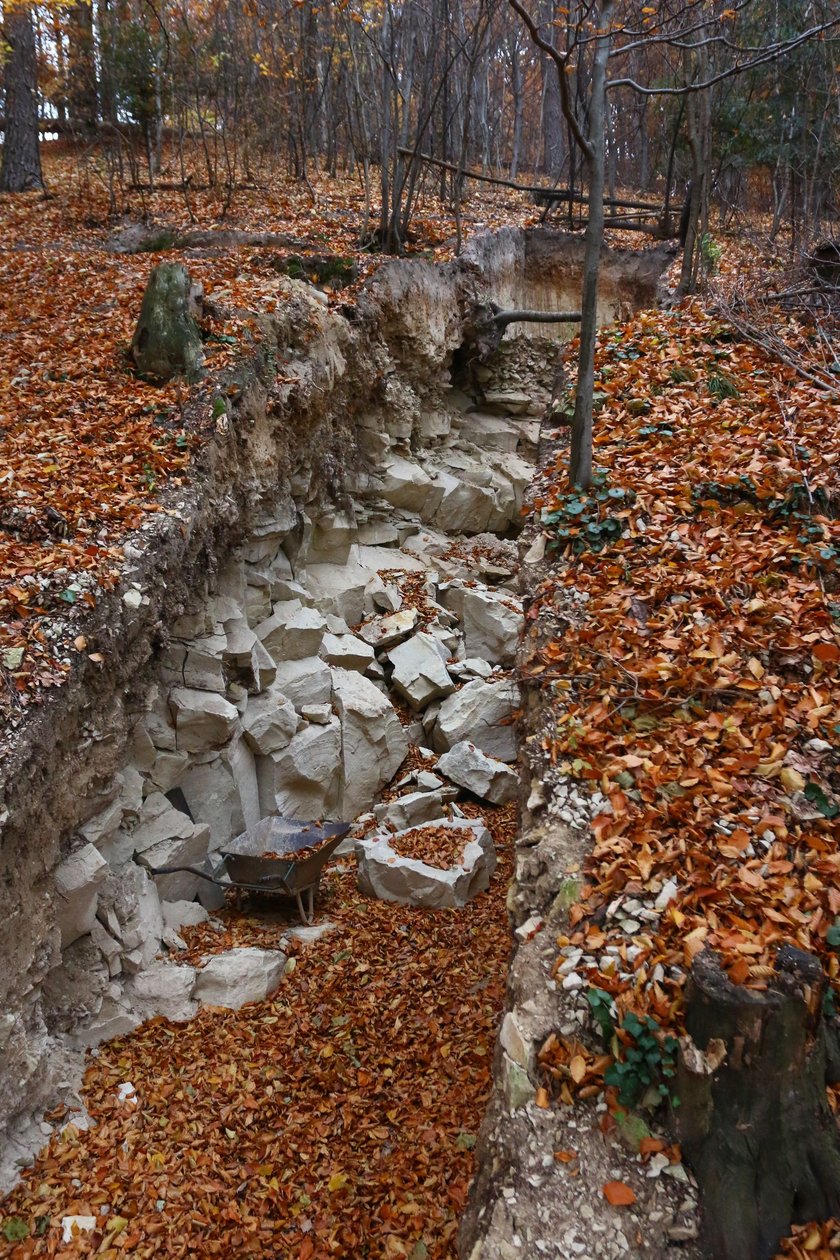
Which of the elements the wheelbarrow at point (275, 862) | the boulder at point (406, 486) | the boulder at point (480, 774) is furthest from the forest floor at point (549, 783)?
the boulder at point (406, 486)

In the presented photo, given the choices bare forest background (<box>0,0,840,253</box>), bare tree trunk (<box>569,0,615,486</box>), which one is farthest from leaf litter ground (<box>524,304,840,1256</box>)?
bare forest background (<box>0,0,840,253</box>)

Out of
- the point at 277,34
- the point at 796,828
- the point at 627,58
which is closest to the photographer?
the point at 796,828

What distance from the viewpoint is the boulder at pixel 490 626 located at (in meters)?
10.8

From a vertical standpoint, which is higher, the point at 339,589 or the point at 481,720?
the point at 339,589

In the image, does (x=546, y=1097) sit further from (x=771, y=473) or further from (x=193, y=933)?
(x=771, y=473)

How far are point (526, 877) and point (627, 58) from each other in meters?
23.7

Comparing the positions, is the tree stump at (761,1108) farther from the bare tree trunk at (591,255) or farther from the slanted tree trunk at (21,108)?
the slanted tree trunk at (21,108)

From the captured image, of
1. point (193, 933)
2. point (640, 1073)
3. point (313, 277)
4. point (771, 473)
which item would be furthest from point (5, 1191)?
point (313, 277)

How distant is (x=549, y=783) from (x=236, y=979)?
3.16 meters

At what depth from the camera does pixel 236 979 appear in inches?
233

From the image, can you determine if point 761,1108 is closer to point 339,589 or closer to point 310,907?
point 310,907

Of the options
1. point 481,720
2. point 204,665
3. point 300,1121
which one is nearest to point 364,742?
point 481,720

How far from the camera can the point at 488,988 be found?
575 centimetres

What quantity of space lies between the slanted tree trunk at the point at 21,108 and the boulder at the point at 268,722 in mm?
13040
